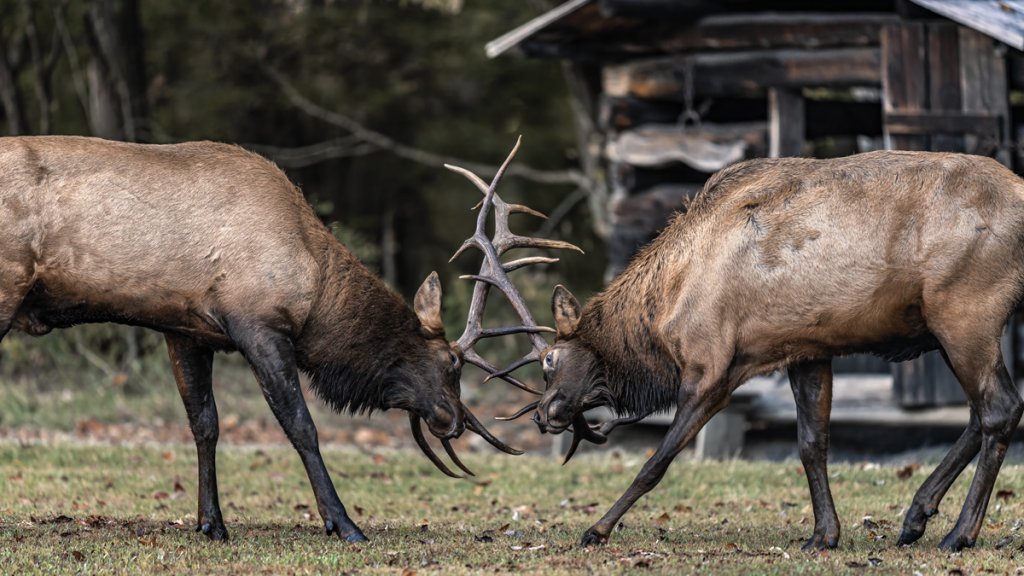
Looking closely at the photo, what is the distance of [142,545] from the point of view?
7.09 meters

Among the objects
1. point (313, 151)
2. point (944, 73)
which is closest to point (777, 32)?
point (944, 73)

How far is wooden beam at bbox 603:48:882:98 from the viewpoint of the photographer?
39.6ft

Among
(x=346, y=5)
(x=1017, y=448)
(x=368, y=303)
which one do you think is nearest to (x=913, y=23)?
(x=1017, y=448)

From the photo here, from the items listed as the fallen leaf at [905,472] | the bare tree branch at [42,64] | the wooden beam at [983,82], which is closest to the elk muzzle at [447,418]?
the fallen leaf at [905,472]

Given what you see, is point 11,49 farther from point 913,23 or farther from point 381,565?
point 381,565

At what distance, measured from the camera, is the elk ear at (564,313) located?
8.00 m

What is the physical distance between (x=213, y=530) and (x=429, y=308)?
1664 mm

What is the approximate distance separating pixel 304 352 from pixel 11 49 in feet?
40.9

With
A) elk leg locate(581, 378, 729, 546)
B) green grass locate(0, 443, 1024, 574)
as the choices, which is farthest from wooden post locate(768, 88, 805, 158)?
elk leg locate(581, 378, 729, 546)

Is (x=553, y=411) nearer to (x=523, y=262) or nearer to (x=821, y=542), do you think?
(x=523, y=262)

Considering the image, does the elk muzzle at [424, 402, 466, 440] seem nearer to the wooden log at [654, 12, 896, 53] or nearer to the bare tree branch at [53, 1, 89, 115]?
the wooden log at [654, 12, 896, 53]

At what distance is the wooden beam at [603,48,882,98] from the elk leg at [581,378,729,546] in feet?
18.5

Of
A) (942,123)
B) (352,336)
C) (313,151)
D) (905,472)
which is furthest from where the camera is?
(313,151)

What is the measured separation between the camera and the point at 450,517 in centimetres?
895
